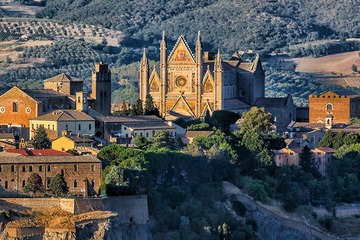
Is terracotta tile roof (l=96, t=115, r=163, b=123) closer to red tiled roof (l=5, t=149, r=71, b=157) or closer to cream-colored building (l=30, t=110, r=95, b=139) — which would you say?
cream-colored building (l=30, t=110, r=95, b=139)

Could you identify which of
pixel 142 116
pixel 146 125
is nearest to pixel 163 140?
pixel 146 125

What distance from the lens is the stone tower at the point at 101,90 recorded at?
11106 centimetres

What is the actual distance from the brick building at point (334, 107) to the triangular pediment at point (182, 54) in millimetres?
9039

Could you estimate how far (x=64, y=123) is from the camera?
9925 centimetres

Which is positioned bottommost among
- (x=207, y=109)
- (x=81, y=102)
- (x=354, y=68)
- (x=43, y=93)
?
(x=207, y=109)

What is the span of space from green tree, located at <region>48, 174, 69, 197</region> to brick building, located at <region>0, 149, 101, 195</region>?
13.3 inches

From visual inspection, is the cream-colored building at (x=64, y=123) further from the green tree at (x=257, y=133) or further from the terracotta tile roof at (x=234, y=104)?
the terracotta tile roof at (x=234, y=104)

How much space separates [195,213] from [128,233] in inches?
337

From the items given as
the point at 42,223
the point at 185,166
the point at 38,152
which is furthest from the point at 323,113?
the point at 42,223

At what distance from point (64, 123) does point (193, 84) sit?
31.9m

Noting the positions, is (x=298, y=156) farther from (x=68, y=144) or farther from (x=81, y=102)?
(x=68, y=144)

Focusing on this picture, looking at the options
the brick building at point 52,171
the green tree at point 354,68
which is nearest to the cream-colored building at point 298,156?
the brick building at point 52,171

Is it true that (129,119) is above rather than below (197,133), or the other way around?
above

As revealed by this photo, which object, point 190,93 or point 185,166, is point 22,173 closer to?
point 185,166
